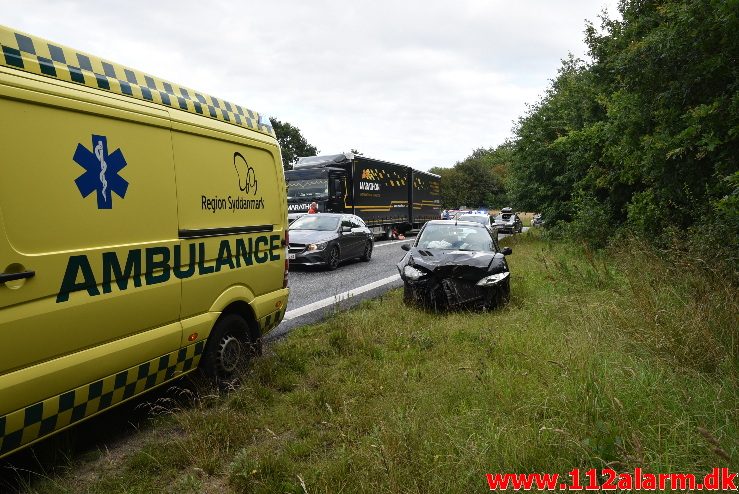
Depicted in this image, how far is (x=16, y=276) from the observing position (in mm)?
2482

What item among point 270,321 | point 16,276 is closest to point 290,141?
point 270,321

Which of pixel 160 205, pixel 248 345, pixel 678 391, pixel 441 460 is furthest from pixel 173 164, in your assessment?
pixel 678 391

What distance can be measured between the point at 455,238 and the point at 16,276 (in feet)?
23.2

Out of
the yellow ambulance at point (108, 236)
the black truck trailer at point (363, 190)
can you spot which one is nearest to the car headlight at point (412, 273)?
the yellow ambulance at point (108, 236)

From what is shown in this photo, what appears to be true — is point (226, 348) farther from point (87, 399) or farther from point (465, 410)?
point (465, 410)

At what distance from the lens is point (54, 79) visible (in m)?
2.83

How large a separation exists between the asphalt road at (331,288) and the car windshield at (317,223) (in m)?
1.16

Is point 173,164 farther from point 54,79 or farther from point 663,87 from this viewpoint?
point 663,87

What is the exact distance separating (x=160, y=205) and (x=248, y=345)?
5.56ft

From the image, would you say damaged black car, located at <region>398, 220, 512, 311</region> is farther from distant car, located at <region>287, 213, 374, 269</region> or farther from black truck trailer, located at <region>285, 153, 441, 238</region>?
black truck trailer, located at <region>285, 153, 441, 238</region>

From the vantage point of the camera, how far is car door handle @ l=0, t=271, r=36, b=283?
242cm

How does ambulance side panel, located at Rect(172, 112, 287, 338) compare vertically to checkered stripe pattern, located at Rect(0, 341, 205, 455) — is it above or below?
above

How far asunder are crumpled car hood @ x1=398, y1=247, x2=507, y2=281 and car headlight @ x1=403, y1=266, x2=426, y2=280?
0.22ft

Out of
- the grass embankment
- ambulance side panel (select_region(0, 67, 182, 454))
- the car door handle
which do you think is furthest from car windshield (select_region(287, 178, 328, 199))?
the car door handle
